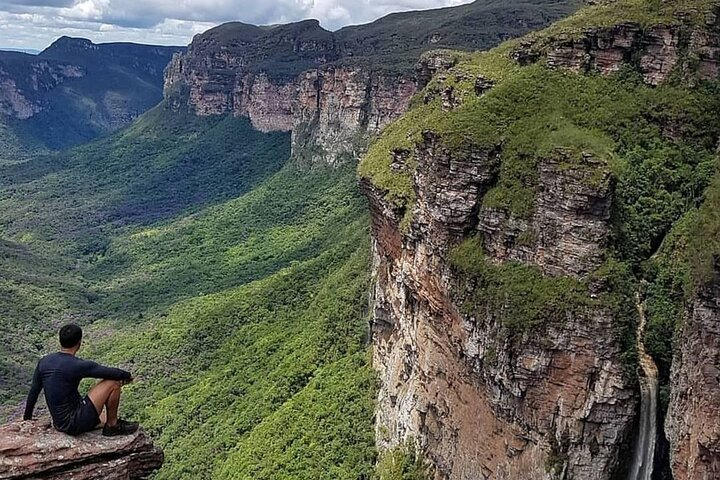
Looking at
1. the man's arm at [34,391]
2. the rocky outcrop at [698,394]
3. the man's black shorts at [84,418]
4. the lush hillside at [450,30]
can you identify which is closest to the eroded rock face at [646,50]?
the rocky outcrop at [698,394]

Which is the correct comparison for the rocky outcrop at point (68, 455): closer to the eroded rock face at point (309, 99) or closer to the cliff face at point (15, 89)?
the eroded rock face at point (309, 99)

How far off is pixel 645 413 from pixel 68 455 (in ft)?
56.5

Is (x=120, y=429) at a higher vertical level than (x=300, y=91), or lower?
lower

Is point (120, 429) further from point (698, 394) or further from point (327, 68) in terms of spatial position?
point (327, 68)

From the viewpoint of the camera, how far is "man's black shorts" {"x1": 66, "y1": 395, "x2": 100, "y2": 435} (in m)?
12.2

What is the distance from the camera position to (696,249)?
20516 millimetres

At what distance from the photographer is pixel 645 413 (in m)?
23.0

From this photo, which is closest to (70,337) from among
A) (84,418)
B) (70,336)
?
(70,336)

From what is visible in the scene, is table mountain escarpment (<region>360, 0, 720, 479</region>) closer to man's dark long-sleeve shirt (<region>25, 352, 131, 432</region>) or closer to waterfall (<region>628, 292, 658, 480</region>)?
waterfall (<region>628, 292, 658, 480</region>)

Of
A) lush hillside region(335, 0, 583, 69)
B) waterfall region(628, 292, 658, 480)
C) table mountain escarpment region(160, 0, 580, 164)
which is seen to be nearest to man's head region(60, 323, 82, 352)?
waterfall region(628, 292, 658, 480)

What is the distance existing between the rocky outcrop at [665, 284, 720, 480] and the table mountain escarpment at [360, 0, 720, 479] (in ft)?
0.17

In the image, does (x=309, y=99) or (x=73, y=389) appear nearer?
(x=73, y=389)

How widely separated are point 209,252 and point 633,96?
65.4 metres

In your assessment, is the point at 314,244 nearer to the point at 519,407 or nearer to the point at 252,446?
the point at 252,446
